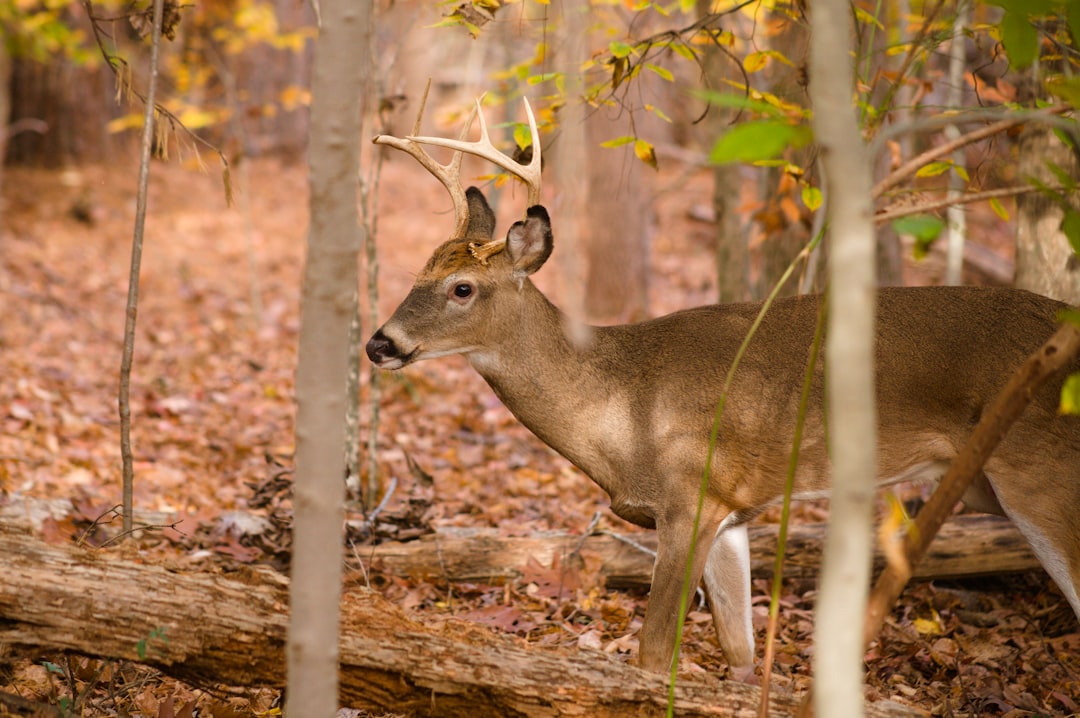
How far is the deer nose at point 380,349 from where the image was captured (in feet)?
16.5

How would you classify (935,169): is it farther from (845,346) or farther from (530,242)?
(845,346)

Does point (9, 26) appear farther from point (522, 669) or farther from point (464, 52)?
point (522, 669)

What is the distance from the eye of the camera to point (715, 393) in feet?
16.1

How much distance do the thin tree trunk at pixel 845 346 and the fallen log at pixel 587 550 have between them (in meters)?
3.51

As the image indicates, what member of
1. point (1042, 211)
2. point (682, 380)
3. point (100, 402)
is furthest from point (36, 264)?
point (1042, 211)

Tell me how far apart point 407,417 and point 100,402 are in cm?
268

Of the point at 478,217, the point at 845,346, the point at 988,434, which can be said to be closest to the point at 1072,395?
the point at 988,434

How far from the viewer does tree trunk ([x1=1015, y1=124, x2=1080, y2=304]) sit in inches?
228

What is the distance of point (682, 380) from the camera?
16.4 feet

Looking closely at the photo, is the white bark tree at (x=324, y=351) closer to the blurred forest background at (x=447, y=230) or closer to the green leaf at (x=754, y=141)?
the blurred forest background at (x=447, y=230)

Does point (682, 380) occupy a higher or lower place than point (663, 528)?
higher

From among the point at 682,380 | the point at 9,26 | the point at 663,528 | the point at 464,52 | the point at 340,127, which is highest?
the point at 464,52

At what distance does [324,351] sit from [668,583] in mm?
2634

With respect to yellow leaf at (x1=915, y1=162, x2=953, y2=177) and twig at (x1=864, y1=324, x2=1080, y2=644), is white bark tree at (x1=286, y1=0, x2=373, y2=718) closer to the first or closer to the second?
twig at (x1=864, y1=324, x2=1080, y2=644)
